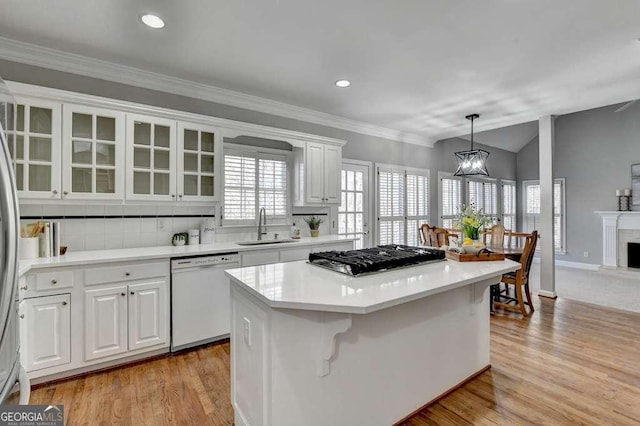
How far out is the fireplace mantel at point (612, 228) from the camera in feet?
20.0

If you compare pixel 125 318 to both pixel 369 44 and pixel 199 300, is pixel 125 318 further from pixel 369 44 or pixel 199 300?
pixel 369 44

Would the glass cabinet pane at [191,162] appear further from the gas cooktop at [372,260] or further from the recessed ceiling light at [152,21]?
the gas cooktop at [372,260]

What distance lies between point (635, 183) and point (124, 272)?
862cm

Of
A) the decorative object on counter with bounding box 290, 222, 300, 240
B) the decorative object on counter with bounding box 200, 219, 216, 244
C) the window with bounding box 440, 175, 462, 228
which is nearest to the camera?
the decorative object on counter with bounding box 200, 219, 216, 244

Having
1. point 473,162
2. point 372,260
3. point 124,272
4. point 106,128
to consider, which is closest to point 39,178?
Answer: point 106,128

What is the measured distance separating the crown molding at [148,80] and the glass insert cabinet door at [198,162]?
0.54 m

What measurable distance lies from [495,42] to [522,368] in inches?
107

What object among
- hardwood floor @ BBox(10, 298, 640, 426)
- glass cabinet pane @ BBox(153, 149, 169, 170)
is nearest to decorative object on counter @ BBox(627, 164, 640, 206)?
hardwood floor @ BBox(10, 298, 640, 426)

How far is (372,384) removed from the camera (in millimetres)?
1786

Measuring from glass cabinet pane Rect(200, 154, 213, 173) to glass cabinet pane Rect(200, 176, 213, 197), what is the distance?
79mm

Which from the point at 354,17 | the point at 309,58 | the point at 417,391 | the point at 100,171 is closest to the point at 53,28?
the point at 100,171

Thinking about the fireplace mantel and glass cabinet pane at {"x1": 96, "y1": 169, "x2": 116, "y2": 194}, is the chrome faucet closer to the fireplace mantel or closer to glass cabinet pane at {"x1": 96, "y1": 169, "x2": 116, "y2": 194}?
glass cabinet pane at {"x1": 96, "y1": 169, "x2": 116, "y2": 194}

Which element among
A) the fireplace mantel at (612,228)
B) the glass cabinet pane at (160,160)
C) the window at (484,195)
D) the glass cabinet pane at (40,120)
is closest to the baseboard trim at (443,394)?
the glass cabinet pane at (160,160)

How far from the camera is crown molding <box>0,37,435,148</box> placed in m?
2.63
